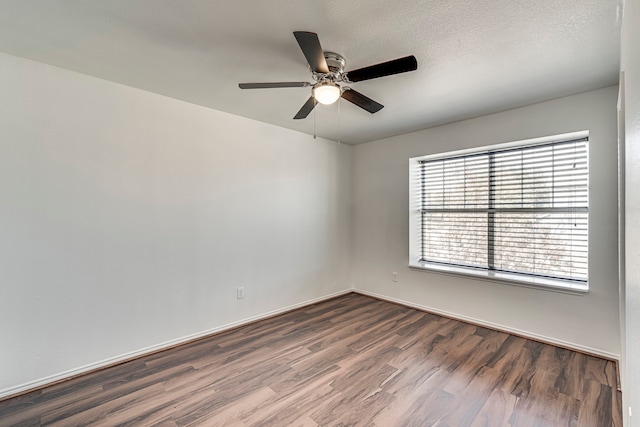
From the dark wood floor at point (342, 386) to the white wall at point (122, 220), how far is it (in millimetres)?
313

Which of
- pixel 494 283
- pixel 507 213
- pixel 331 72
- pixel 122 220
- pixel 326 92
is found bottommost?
pixel 494 283

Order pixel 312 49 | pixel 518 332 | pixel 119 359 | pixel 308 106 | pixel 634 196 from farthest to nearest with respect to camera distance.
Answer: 1. pixel 518 332
2. pixel 119 359
3. pixel 308 106
4. pixel 312 49
5. pixel 634 196

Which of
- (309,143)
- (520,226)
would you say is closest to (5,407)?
(309,143)

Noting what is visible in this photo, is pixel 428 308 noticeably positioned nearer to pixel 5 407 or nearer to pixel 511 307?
pixel 511 307

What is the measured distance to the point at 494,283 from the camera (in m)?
3.12

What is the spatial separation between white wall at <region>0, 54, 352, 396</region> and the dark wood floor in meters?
0.31

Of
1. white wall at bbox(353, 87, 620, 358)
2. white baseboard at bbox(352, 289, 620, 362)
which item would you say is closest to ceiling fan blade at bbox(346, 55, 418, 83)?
white wall at bbox(353, 87, 620, 358)

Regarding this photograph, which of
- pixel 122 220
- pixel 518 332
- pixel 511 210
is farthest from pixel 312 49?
pixel 518 332

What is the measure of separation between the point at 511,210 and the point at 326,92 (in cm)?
247

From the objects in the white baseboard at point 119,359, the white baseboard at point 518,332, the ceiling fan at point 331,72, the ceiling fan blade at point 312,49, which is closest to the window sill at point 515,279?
the white baseboard at point 518,332

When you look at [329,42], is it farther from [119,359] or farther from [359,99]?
[119,359]

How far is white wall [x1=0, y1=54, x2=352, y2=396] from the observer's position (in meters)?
2.03

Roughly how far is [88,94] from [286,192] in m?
2.09

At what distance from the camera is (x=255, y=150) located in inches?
132
